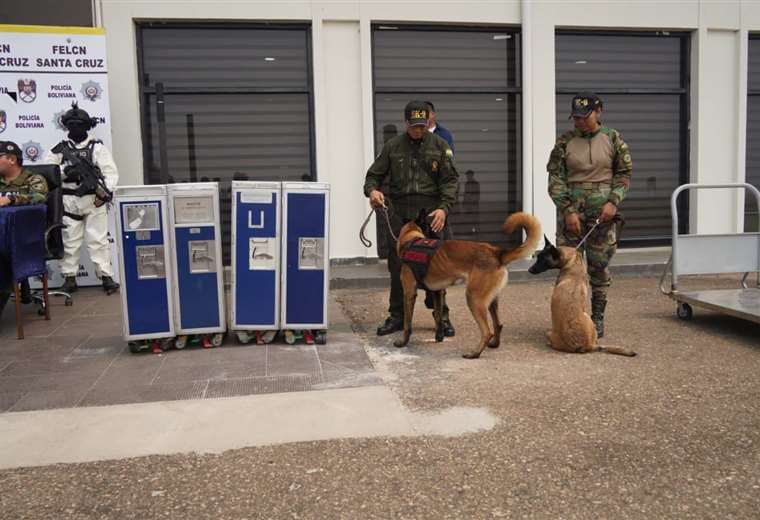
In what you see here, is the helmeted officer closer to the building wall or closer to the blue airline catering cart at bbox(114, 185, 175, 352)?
the building wall

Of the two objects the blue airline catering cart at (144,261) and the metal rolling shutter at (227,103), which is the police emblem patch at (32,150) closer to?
the metal rolling shutter at (227,103)

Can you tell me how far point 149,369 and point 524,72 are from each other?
7249mm

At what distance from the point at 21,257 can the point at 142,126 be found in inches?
142

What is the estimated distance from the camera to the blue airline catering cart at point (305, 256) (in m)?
5.34

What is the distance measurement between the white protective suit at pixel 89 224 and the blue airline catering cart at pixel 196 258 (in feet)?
10.8

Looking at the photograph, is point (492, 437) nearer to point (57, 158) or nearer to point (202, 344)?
point (202, 344)

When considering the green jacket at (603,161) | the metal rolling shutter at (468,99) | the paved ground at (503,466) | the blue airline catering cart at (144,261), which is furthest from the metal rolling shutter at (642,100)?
the blue airline catering cart at (144,261)

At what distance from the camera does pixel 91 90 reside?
8242 mm

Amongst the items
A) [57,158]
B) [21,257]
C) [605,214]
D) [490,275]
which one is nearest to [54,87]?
[57,158]

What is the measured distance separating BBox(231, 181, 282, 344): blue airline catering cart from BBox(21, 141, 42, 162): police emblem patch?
4.30 m

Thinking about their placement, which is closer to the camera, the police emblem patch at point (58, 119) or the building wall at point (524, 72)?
the police emblem patch at point (58, 119)

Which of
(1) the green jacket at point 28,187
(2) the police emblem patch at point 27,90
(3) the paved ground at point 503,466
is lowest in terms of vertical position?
(3) the paved ground at point 503,466

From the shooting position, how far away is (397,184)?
19.1 feet

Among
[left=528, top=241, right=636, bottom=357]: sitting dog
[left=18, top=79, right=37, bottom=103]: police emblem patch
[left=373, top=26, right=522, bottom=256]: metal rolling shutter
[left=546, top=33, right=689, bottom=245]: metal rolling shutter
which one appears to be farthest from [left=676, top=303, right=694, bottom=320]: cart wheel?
[left=18, top=79, right=37, bottom=103]: police emblem patch
